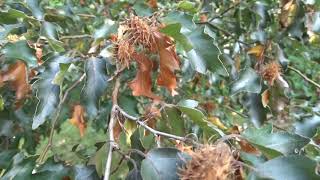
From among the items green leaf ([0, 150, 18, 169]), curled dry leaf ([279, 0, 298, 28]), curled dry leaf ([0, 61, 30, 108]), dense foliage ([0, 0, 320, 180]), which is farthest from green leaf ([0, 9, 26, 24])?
curled dry leaf ([279, 0, 298, 28])

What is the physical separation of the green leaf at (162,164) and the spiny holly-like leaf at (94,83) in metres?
0.30

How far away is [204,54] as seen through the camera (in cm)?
107

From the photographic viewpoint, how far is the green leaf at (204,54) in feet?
3.49

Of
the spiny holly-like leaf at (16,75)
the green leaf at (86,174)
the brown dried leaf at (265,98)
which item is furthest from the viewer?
the brown dried leaf at (265,98)

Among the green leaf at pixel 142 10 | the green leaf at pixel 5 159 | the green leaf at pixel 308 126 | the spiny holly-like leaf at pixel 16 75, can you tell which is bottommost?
the green leaf at pixel 5 159

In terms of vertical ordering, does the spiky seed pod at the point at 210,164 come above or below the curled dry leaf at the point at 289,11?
above

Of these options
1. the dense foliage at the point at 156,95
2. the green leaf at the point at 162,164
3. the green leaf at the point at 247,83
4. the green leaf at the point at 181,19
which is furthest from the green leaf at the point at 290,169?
the green leaf at the point at 247,83

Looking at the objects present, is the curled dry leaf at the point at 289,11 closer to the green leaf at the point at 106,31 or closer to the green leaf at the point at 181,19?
the green leaf at the point at 181,19

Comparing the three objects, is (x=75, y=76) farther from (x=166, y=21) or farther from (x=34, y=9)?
(x=166, y=21)

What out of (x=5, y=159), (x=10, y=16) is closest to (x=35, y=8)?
(x=10, y=16)

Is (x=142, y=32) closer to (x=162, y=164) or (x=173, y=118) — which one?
(x=173, y=118)

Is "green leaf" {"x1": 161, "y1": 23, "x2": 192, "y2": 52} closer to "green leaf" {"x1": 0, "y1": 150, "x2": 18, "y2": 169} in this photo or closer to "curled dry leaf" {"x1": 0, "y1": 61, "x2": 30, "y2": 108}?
"curled dry leaf" {"x1": 0, "y1": 61, "x2": 30, "y2": 108}

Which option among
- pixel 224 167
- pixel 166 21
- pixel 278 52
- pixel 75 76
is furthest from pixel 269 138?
pixel 75 76

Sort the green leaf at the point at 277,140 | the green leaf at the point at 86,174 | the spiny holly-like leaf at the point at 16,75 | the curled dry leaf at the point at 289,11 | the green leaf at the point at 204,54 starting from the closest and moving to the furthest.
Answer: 1. the green leaf at the point at 277,140
2. the green leaf at the point at 86,174
3. the green leaf at the point at 204,54
4. the spiny holly-like leaf at the point at 16,75
5. the curled dry leaf at the point at 289,11
